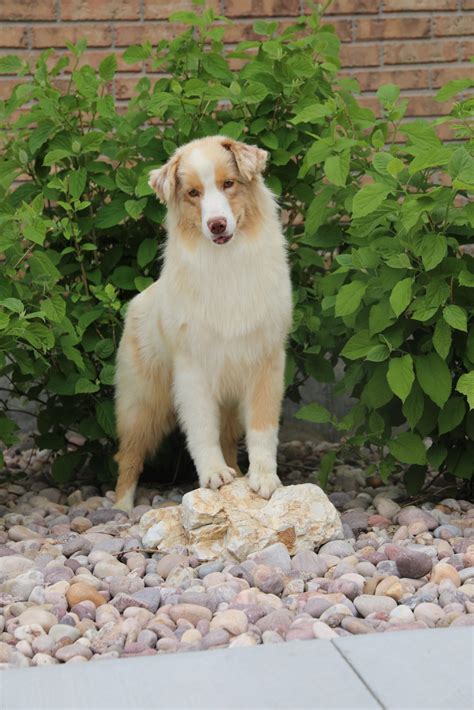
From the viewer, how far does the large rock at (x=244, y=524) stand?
3357 mm

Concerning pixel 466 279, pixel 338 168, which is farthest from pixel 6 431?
pixel 466 279

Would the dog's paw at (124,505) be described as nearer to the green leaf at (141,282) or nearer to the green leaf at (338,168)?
the green leaf at (141,282)

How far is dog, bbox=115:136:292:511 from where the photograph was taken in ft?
11.8

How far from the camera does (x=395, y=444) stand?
376 cm

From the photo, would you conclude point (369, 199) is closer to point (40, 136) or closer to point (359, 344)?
point (359, 344)

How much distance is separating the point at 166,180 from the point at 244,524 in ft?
4.09

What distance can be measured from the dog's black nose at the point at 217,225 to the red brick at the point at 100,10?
2.57 m

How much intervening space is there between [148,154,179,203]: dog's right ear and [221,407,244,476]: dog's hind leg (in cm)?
95

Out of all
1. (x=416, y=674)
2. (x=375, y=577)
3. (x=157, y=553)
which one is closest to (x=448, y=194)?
(x=375, y=577)

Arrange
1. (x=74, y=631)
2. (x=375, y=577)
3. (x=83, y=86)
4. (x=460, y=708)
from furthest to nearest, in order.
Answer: (x=83, y=86) < (x=375, y=577) < (x=74, y=631) < (x=460, y=708)

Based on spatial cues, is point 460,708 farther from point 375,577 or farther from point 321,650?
point 375,577

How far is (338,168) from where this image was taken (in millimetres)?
3645

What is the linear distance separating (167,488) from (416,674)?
101 inches

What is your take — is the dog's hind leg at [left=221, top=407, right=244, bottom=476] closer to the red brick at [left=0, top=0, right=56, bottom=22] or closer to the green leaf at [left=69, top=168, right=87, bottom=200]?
the green leaf at [left=69, top=168, right=87, bottom=200]
